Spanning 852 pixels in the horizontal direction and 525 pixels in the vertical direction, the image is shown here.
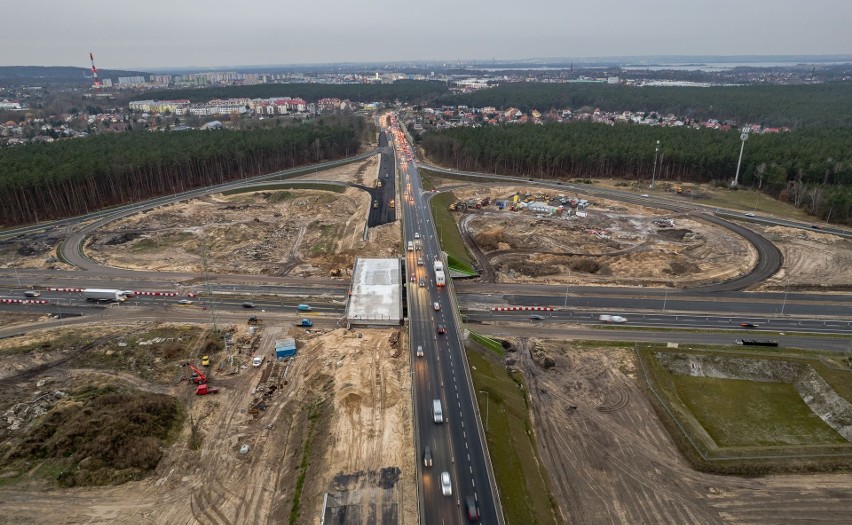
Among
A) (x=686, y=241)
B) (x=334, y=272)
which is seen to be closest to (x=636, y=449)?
(x=334, y=272)

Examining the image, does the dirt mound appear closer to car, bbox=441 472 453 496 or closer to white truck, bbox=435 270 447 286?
car, bbox=441 472 453 496

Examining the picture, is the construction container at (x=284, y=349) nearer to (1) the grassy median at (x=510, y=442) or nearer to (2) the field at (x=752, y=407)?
(1) the grassy median at (x=510, y=442)

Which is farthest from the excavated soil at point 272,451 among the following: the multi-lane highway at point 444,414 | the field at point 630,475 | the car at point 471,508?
the field at point 630,475

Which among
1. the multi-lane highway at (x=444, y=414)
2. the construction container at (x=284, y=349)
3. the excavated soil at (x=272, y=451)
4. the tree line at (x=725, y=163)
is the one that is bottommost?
the excavated soil at (x=272, y=451)

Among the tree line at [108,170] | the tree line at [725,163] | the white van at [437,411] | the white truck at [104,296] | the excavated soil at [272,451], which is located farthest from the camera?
the tree line at [725,163]

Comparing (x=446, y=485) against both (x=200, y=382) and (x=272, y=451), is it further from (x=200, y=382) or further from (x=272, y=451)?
(x=200, y=382)

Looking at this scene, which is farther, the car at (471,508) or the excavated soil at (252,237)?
the excavated soil at (252,237)

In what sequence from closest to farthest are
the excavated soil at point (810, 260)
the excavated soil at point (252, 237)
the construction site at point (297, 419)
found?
the construction site at point (297, 419) → the excavated soil at point (810, 260) → the excavated soil at point (252, 237)

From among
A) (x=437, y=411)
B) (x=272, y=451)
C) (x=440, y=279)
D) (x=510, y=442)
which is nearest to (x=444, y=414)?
(x=437, y=411)
